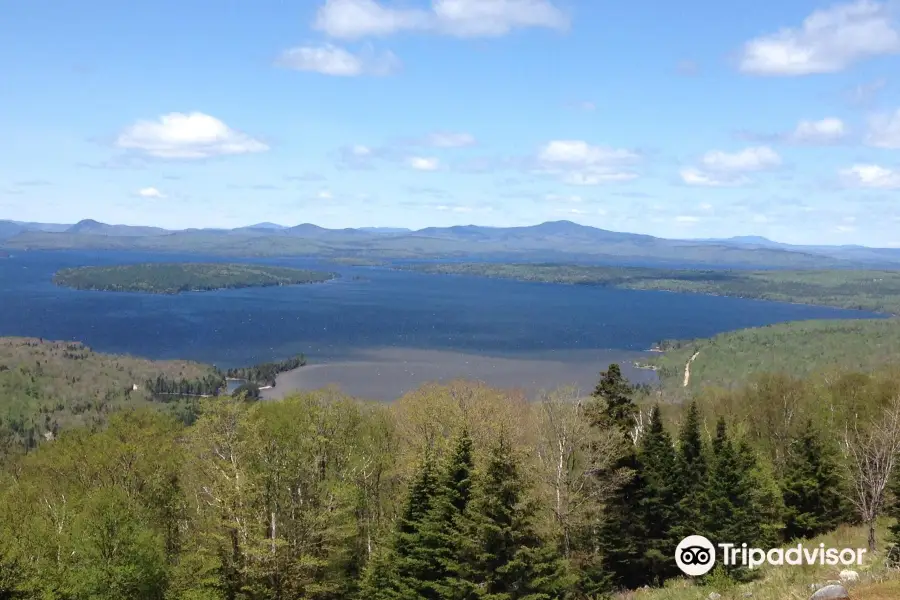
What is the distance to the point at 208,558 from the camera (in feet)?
81.0

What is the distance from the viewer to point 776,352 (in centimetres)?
16238

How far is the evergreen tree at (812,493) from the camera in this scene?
3825 centimetres

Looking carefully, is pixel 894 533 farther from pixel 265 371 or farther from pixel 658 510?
pixel 265 371

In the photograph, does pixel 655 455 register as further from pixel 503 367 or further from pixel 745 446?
pixel 503 367

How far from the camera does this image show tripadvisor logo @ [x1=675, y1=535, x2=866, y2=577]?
2661 cm

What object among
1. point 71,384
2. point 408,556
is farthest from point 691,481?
point 71,384

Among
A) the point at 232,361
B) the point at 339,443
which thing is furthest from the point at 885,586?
the point at 232,361

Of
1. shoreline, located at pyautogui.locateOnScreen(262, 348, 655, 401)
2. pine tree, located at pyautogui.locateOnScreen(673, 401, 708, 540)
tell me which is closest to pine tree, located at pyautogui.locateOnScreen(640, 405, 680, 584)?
pine tree, located at pyautogui.locateOnScreen(673, 401, 708, 540)

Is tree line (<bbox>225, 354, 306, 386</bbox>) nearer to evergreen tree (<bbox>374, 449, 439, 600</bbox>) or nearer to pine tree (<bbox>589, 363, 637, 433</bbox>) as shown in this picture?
evergreen tree (<bbox>374, 449, 439, 600</bbox>)

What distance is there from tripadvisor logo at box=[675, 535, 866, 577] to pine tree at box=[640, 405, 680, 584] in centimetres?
108

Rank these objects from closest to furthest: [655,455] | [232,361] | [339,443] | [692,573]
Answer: [692,573]
[655,455]
[339,443]
[232,361]

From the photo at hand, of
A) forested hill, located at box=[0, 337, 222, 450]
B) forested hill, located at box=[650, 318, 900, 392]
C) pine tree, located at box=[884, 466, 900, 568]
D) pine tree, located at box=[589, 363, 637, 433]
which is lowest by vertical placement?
forested hill, located at box=[0, 337, 222, 450]

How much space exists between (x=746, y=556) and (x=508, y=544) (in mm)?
12486

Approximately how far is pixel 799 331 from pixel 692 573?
601ft
